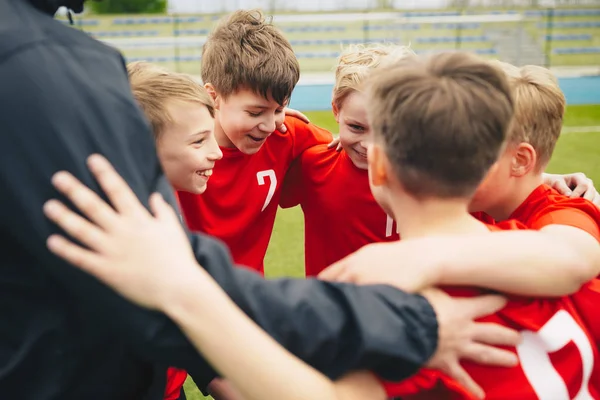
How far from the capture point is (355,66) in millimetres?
2781

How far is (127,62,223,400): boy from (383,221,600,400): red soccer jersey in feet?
3.90

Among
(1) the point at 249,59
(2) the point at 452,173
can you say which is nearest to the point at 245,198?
(1) the point at 249,59

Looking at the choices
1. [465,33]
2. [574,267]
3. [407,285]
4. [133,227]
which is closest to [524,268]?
[574,267]

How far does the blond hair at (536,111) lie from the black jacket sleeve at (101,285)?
0.92 m

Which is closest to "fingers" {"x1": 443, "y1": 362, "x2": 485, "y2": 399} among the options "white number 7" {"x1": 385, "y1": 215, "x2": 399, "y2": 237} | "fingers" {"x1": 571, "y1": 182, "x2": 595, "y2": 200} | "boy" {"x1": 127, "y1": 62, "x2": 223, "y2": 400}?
Answer: "fingers" {"x1": 571, "y1": 182, "x2": 595, "y2": 200}

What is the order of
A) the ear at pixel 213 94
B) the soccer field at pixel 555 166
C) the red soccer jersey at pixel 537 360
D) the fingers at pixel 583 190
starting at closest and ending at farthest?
the red soccer jersey at pixel 537 360 → the fingers at pixel 583 190 → the ear at pixel 213 94 → the soccer field at pixel 555 166

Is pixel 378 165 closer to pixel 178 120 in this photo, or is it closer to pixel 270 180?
pixel 178 120

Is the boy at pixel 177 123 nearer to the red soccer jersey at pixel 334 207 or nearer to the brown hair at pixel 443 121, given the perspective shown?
the red soccer jersey at pixel 334 207

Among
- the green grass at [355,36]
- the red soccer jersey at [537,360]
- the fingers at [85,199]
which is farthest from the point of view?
the green grass at [355,36]

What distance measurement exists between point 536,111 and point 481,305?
847 millimetres

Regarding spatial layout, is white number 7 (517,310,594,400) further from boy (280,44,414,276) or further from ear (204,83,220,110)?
ear (204,83,220,110)

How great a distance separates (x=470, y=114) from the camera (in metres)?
Answer: 1.38

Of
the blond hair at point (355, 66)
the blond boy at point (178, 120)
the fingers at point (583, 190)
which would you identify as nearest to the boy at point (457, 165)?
the fingers at point (583, 190)

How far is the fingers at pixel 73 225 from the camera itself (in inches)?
43.7
